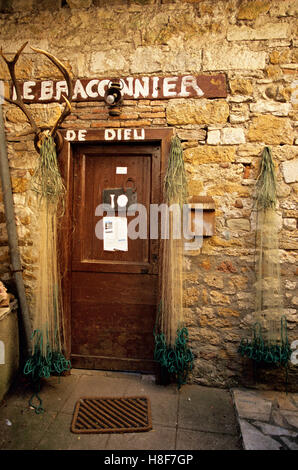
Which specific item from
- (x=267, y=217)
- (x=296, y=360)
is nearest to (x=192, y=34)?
(x=267, y=217)

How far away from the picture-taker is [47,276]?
270 centimetres

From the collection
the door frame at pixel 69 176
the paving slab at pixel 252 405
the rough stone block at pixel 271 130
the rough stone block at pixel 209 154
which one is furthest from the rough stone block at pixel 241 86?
the paving slab at pixel 252 405

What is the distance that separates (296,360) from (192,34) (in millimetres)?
3163

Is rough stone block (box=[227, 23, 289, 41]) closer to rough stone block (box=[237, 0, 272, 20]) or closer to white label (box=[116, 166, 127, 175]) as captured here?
rough stone block (box=[237, 0, 272, 20])

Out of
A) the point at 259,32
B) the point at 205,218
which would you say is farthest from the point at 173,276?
the point at 259,32

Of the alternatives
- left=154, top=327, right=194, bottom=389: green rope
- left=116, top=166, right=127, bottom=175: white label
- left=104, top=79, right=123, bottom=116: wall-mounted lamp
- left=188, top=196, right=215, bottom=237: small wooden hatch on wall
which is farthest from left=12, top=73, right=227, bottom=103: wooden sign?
left=154, top=327, right=194, bottom=389: green rope

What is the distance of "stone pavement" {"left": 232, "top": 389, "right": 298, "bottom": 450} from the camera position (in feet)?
6.81

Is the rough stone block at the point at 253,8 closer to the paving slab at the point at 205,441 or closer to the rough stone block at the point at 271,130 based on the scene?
the rough stone block at the point at 271,130

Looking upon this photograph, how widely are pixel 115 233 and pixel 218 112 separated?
4.96 feet

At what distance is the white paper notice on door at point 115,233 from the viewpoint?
9.73 feet

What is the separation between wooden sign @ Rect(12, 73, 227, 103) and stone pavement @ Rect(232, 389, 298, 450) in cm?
274

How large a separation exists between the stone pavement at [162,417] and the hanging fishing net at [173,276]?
12.4 inches
